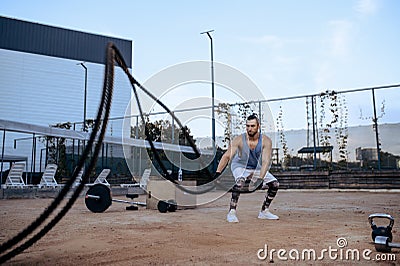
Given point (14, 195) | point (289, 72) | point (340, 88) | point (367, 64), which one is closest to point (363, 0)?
point (367, 64)

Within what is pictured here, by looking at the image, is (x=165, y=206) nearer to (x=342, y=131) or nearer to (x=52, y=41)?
(x=342, y=131)

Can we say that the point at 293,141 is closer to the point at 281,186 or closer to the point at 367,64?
the point at 281,186

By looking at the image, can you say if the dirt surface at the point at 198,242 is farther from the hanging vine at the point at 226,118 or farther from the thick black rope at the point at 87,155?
the hanging vine at the point at 226,118

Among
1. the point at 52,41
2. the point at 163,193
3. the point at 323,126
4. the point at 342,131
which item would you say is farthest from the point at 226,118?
the point at 52,41

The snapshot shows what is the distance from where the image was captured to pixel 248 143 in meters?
4.97

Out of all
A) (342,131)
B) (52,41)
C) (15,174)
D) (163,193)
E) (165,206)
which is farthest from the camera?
(52,41)

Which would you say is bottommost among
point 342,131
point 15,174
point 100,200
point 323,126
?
point 100,200

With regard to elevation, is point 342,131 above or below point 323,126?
below

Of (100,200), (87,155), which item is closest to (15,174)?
(100,200)

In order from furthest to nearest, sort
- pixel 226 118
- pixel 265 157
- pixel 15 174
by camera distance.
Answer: pixel 226 118
pixel 15 174
pixel 265 157

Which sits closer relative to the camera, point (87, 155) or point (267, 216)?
point (87, 155)

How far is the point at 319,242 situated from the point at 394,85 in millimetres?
10947

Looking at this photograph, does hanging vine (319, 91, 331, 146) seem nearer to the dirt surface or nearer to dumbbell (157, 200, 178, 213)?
dumbbell (157, 200, 178, 213)

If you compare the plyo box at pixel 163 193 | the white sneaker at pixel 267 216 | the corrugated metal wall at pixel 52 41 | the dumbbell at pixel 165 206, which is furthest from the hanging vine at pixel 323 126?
the corrugated metal wall at pixel 52 41
